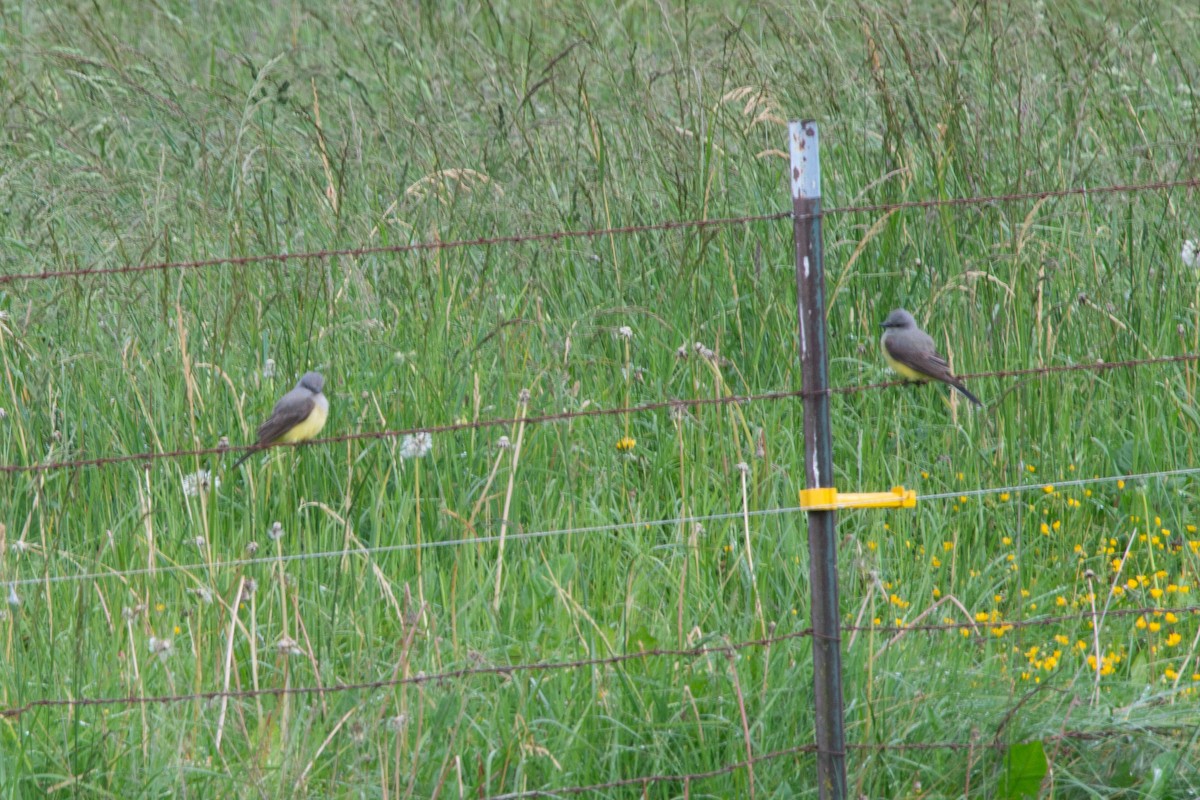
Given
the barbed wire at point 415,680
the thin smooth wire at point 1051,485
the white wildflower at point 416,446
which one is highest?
the white wildflower at point 416,446

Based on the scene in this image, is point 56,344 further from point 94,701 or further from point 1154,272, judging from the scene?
point 1154,272

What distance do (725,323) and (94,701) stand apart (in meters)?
2.73

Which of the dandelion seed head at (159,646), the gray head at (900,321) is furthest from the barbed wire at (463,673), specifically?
the gray head at (900,321)

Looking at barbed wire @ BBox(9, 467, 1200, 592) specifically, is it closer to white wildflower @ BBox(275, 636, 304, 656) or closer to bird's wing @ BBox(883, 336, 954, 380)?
white wildflower @ BBox(275, 636, 304, 656)

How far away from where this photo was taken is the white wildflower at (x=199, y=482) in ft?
12.4

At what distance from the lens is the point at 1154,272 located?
17.3 ft

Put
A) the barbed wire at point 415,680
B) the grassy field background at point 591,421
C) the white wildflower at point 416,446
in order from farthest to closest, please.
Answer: the white wildflower at point 416,446
the grassy field background at point 591,421
the barbed wire at point 415,680

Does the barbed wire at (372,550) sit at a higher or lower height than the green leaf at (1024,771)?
higher

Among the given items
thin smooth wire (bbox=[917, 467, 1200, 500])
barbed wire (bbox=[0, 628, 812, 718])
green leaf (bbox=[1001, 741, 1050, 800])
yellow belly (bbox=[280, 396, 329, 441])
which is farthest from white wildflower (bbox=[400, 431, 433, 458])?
green leaf (bbox=[1001, 741, 1050, 800])

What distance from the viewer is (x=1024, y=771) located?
3.33 metres

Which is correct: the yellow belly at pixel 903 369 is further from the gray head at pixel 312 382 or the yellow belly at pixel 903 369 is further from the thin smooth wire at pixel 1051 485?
the gray head at pixel 312 382

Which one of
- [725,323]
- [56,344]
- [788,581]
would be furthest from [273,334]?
[788,581]

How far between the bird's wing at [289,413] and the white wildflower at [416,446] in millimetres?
294

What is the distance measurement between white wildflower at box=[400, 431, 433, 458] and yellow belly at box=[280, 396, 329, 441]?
10.1 inches
